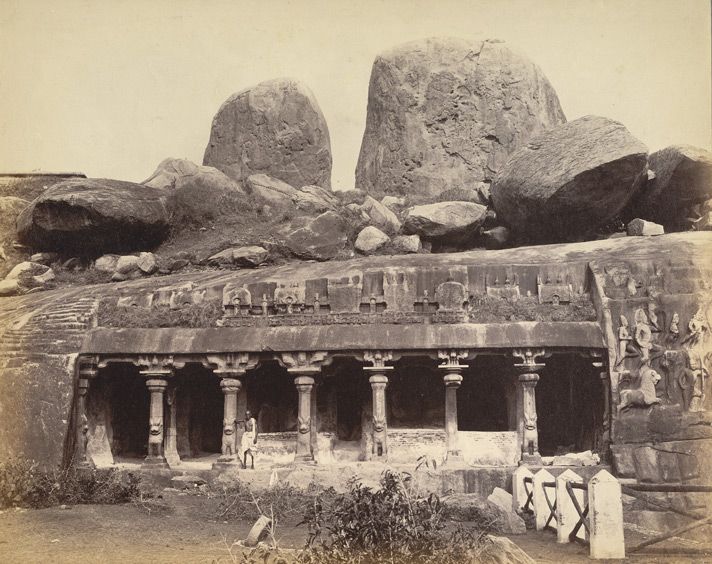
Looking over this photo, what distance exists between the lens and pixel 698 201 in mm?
20406

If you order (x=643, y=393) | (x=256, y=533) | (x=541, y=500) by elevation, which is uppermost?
(x=643, y=393)

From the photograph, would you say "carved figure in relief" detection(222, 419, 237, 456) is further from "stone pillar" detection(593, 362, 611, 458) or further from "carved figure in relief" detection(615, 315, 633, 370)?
"carved figure in relief" detection(615, 315, 633, 370)

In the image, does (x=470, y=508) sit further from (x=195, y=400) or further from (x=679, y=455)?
(x=195, y=400)

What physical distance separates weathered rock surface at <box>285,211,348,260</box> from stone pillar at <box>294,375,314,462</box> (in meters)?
5.57

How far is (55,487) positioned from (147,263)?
315 inches

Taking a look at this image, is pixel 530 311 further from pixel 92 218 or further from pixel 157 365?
pixel 92 218

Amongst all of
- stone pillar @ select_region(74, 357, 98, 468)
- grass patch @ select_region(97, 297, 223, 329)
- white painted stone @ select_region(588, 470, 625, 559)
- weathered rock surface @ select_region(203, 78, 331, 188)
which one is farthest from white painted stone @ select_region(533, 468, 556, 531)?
weathered rock surface @ select_region(203, 78, 331, 188)

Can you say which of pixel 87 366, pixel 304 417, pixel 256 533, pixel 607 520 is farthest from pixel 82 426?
pixel 607 520

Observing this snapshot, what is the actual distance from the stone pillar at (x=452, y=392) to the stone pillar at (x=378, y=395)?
41.8 inches

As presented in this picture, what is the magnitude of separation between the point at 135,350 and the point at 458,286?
21.5 ft

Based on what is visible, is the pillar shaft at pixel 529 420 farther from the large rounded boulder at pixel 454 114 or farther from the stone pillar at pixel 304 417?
the large rounded boulder at pixel 454 114

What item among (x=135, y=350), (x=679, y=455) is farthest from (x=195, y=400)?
(x=679, y=455)

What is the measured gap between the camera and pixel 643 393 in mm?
14859

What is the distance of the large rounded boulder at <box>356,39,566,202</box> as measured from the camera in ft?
87.4
